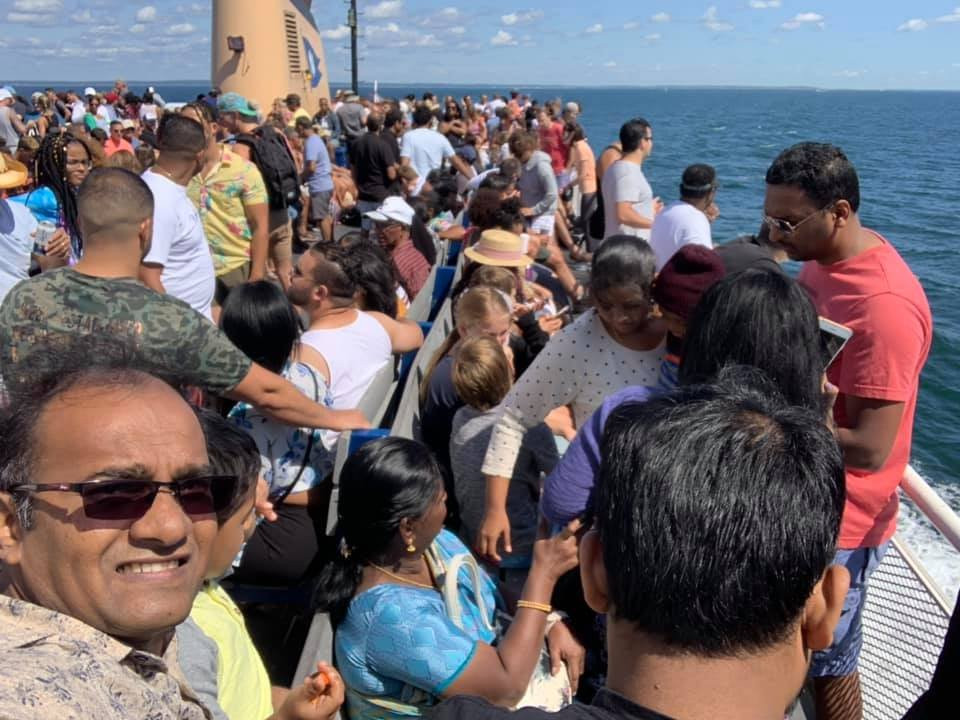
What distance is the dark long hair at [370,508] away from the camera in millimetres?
2422

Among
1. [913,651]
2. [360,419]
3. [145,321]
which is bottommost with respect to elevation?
[913,651]

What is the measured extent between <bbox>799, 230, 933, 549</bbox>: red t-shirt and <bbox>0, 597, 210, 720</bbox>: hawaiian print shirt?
1.92 meters

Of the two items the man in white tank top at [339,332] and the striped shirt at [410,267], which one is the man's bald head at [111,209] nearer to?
the man in white tank top at [339,332]

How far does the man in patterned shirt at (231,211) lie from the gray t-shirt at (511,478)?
8.85ft

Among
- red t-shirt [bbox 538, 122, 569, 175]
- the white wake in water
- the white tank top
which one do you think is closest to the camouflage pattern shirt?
the white tank top

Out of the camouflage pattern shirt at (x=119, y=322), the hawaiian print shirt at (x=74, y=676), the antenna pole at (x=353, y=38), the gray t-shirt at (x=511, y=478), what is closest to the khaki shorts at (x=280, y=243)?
the gray t-shirt at (x=511, y=478)

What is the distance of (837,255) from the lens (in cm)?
262

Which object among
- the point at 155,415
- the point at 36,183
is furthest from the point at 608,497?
the point at 36,183

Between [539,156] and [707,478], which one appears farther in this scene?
[539,156]

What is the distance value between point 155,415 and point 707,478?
36.9 inches

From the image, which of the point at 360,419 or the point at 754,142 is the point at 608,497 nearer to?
the point at 360,419

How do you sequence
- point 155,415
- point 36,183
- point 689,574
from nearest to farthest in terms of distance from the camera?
point 689,574 → point 155,415 → point 36,183

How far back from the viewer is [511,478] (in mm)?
3133

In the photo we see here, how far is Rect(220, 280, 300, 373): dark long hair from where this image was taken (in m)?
3.12
